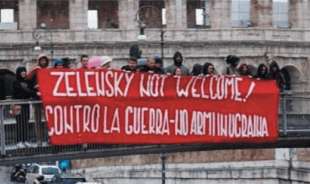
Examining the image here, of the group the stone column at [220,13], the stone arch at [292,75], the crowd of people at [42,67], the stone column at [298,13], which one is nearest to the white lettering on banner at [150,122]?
the crowd of people at [42,67]

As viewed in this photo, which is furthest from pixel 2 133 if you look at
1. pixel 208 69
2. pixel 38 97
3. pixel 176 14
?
pixel 176 14

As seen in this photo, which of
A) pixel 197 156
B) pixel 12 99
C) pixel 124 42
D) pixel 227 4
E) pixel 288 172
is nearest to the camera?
pixel 12 99

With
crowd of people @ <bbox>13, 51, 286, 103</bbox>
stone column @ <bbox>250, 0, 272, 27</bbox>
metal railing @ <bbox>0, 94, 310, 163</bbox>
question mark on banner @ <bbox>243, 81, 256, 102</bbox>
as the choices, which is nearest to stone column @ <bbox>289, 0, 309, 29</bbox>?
stone column @ <bbox>250, 0, 272, 27</bbox>

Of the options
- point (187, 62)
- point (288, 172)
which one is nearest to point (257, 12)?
point (187, 62)

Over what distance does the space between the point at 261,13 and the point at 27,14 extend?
14.1 meters

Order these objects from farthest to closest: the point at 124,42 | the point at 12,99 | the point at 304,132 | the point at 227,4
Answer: the point at 227,4
the point at 124,42
the point at 304,132
the point at 12,99

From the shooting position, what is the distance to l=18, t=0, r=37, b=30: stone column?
70625 millimetres

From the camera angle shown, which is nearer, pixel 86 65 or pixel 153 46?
pixel 86 65

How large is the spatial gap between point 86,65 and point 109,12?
4994cm

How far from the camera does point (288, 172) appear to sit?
51188 millimetres

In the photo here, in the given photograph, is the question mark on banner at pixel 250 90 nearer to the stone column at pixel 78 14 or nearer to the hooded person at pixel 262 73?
the hooded person at pixel 262 73

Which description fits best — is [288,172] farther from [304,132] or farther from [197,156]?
[304,132]

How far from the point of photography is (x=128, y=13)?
72.3 m

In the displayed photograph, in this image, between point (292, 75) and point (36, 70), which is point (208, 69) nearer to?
point (36, 70)
